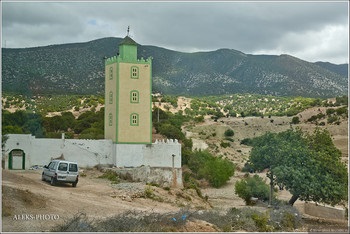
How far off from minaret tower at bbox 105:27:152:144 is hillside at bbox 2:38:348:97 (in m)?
13.5

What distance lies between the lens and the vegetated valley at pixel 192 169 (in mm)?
16875

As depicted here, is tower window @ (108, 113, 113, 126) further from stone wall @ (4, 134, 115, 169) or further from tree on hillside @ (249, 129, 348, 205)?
tree on hillside @ (249, 129, 348, 205)

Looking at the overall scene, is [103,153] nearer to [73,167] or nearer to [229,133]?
[73,167]

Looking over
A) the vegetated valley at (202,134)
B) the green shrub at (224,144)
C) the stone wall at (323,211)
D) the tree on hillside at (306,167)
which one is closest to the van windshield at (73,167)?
the vegetated valley at (202,134)

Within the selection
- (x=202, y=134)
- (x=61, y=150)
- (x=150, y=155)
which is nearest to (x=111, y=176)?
(x=61, y=150)

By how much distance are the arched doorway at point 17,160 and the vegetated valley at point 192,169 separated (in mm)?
1615

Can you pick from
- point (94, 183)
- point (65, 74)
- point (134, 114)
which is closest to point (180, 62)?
point (65, 74)

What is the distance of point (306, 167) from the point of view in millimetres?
25094

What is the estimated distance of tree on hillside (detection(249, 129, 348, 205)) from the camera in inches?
962

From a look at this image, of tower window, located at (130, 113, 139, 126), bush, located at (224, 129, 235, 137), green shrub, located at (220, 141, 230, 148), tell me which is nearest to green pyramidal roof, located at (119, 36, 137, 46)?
tower window, located at (130, 113, 139, 126)

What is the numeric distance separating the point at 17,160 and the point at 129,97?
667 cm

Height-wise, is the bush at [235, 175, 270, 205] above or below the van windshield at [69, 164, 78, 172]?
below

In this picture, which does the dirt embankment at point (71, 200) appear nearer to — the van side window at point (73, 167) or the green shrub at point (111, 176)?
the green shrub at point (111, 176)

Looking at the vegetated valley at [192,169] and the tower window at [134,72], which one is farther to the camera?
the tower window at [134,72]
